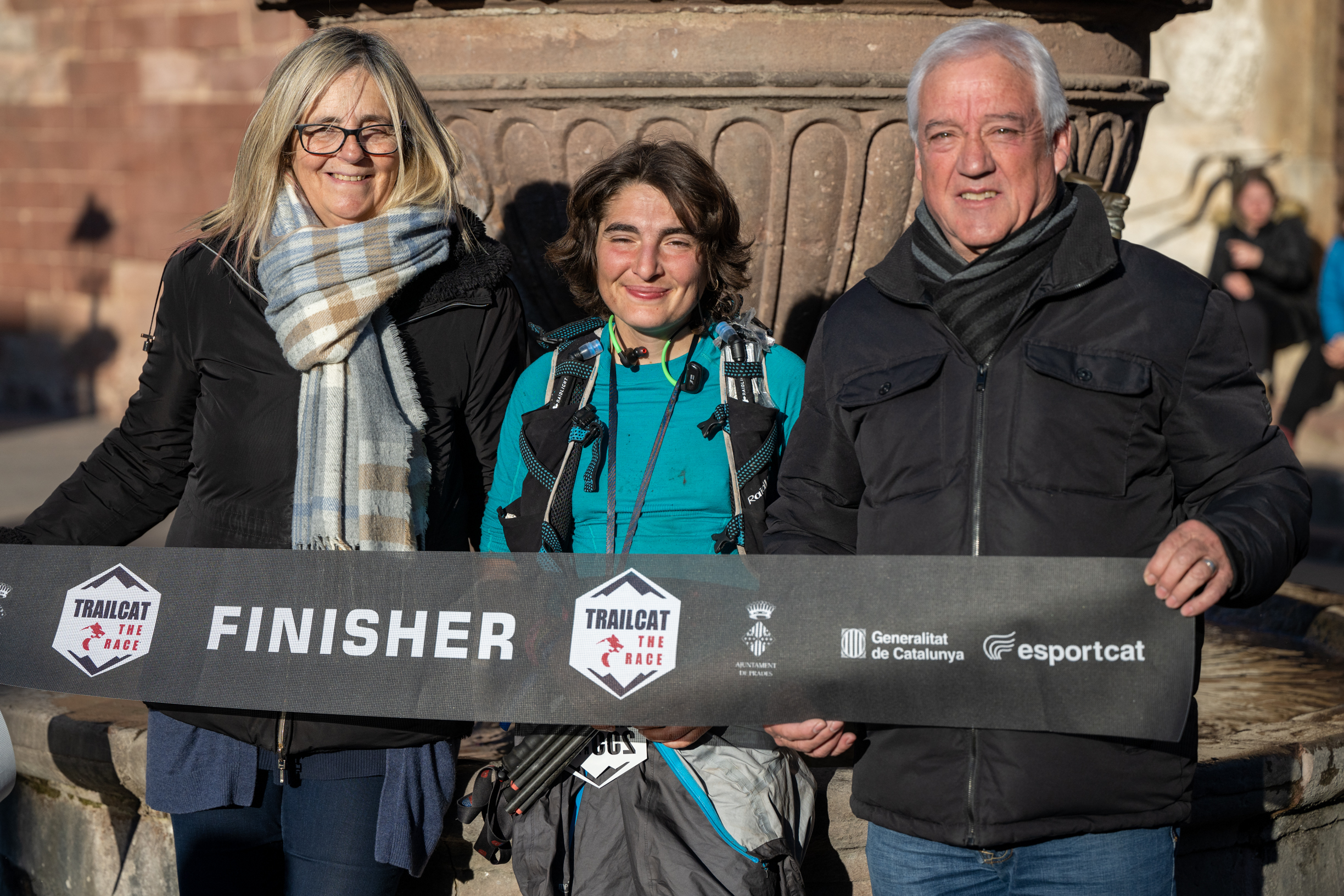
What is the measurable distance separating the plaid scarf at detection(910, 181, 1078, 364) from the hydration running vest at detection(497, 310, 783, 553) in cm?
38

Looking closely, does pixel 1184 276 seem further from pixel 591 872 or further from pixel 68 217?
pixel 68 217

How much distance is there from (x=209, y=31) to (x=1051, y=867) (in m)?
9.05

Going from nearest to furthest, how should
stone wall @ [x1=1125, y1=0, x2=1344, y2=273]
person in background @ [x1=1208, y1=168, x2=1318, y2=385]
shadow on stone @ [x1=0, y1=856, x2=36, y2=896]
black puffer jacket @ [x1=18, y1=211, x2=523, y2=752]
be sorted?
black puffer jacket @ [x1=18, y1=211, x2=523, y2=752], shadow on stone @ [x1=0, y1=856, x2=36, y2=896], person in background @ [x1=1208, y1=168, x2=1318, y2=385], stone wall @ [x1=1125, y1=0, x2=1344, y2=273]

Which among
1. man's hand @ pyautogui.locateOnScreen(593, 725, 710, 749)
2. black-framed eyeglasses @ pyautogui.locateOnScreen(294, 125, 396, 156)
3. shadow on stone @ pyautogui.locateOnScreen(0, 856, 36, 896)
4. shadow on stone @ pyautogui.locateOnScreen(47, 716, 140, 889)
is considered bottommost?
shadow on stone @ pyautogui.locateOnScreen(0, 856, 36, 896)

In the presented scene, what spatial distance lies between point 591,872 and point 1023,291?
3.46ft

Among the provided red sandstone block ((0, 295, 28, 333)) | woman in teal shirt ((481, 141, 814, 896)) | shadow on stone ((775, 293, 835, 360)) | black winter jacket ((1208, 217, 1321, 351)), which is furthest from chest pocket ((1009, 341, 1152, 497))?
red sandstone block ((0, 295, 28, 333))

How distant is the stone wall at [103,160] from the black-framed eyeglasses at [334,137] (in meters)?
7.22

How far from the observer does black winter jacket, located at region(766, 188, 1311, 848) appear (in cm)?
180

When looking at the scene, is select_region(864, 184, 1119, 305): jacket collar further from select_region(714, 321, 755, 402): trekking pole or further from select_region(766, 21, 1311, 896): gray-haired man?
select_region(714, 321, 755, 402): trekking pole

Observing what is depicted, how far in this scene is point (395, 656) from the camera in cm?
213

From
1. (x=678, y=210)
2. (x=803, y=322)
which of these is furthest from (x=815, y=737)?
(x=803, y=322)

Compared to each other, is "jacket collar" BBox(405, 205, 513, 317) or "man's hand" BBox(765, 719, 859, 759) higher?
"jacket collar" BBox(405, 205, 513, 317)

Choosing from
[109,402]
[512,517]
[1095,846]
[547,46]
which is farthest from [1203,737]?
[109,402]

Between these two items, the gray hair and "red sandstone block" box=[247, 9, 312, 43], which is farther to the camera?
"red sandstone block" box=[247, 9, 312, 43]
